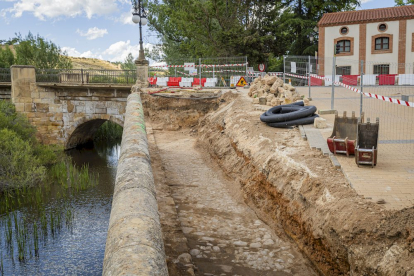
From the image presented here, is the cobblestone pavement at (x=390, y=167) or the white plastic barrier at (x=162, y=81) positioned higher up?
the white plastic barrier at (x=162, y=81)

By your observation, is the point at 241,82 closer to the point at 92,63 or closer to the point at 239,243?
the point at 239,243

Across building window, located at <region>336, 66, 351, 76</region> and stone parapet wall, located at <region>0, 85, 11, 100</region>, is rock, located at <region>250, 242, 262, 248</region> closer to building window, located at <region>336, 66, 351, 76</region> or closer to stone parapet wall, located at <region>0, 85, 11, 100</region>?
building window, located at <region>336, 66, 351, 76</region>

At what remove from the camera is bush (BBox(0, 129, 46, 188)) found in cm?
1683

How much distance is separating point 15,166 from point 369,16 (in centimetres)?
2737

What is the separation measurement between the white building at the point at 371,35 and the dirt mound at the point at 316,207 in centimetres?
2409

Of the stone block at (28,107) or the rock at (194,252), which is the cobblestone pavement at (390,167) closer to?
the rock at (194,252)

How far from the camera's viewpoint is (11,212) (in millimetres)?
14383

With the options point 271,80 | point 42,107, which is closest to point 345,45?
point 271,80

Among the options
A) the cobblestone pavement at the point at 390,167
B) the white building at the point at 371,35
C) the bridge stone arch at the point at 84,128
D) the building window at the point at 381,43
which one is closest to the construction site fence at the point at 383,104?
the cobblestone pavement at the point at 390,167

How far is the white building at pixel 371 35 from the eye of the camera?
30891 millimetres

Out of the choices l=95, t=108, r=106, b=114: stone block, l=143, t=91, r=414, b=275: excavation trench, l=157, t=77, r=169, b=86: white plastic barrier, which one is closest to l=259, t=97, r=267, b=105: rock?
l=143, t=91, r=414, b=275: excavation trench

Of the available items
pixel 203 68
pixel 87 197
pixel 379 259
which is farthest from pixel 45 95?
pixel 379 259

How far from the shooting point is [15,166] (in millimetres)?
17516

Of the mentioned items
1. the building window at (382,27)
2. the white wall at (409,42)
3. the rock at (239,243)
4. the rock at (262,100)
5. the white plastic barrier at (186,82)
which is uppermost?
the building window at (382,27)
